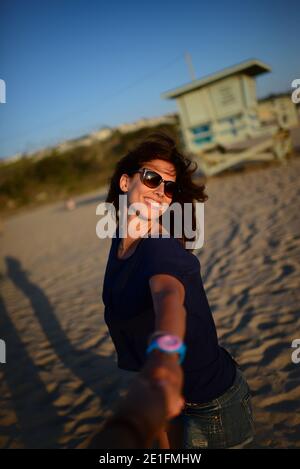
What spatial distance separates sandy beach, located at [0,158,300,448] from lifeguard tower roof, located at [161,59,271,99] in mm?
4261

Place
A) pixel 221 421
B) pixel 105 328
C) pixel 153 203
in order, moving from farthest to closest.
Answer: pixel 105 328 < pixel 153 203 < pixel 221 421

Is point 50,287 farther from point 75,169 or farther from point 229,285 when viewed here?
point 75,169

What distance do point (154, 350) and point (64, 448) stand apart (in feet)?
7.08

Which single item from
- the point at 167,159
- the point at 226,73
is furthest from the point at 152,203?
the point at 226,73

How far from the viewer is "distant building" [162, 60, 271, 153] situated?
33.6 feet

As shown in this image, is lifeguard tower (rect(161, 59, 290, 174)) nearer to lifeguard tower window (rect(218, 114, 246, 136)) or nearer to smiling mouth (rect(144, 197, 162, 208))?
lifeguard tower window (rect(218, 114, 246, 136))

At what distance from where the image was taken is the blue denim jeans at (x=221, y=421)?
4.05 ft

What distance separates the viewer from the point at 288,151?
449 inches

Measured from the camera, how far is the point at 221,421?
1238 mm

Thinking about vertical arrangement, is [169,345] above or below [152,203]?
below

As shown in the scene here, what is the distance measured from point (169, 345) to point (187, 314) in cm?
35

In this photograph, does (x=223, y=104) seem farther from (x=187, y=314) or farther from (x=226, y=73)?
(x=187, y=314)

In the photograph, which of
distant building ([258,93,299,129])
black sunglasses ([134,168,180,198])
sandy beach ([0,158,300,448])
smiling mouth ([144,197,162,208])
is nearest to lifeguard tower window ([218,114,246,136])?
distant building ([258,93,299,129])
